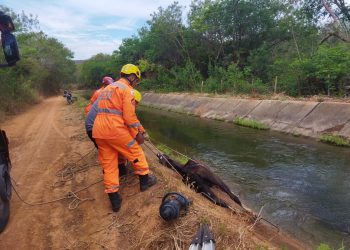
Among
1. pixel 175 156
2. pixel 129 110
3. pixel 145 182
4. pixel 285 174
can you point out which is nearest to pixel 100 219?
pixel 145 182

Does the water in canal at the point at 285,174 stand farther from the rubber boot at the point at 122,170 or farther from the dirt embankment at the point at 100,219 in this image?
the rubber boot at the point at 122,170

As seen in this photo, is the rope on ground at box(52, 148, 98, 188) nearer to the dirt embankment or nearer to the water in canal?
the dirt embankment

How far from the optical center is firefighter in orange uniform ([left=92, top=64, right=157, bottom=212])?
468 centimetres

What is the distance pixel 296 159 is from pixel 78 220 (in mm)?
7002

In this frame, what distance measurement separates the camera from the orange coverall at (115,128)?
468 cm

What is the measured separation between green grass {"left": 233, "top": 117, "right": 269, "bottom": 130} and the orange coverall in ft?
34.7

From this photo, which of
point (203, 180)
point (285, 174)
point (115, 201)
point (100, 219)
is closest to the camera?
point (100, 219)

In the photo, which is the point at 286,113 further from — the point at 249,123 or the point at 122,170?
the point at 122,170

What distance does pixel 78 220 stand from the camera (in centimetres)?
483

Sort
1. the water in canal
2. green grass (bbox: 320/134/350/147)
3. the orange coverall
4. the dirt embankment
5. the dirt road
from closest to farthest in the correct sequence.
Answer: the dirt embankment → the dirt road → the orange coverall → the water in canal → green grass (bbox: 320/134/350/147)

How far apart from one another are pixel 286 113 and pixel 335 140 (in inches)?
136

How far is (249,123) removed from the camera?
15.2 meters

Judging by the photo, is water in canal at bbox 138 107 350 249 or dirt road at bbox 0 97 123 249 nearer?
dirt road at bbox 0 97 123 249

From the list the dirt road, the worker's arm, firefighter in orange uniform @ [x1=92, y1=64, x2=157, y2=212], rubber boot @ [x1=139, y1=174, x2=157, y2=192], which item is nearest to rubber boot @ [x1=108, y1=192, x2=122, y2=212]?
firefighter in orange uniform @ [x1=92, y1=64, x2=157, y2=212]
